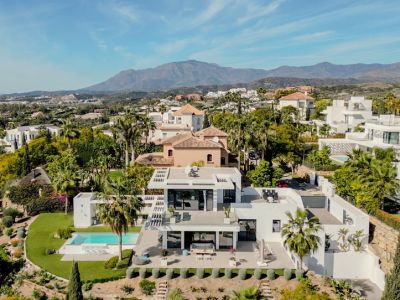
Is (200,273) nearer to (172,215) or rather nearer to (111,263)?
(172,215)

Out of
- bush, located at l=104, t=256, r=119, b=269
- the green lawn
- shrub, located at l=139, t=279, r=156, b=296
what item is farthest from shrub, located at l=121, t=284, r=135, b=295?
bush, located at l=104, t=256, r=119, b=269

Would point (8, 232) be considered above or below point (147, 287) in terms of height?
below

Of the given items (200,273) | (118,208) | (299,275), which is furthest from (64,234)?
(299,275)

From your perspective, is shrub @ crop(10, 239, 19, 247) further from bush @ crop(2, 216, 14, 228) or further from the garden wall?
the garden wall

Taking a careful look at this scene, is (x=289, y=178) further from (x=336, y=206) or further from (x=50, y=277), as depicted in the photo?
(x=50, y=277)

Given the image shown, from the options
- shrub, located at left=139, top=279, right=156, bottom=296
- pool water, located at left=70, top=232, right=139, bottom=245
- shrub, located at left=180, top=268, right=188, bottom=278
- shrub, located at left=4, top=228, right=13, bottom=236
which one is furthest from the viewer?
shrub, located at left=4, top=228, right=13, bottom=236
